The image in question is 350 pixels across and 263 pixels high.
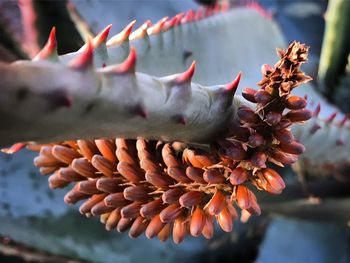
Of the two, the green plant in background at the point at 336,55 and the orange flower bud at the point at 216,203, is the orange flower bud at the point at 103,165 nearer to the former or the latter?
the orange flower bud at the point at 216,203

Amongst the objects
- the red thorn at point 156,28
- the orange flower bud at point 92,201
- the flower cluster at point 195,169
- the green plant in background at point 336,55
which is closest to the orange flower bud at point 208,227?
the flower cluster at point 195,169

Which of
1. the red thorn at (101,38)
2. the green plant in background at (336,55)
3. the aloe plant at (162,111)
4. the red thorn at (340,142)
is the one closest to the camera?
the aloe plant at (162,111)

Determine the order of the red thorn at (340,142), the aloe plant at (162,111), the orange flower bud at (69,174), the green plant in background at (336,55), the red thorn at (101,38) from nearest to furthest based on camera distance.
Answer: the aloe plant at (162,111), the red thorn at (101,38), the orange flower bud at (69,174), the red thorn at (340,142), the green plant in background at (336,55)

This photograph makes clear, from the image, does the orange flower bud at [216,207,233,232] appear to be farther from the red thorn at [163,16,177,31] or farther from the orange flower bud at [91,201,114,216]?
the red thorn at [163,16,177,31]

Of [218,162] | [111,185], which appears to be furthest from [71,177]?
[218,162]

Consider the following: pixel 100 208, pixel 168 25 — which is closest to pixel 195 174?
pixel 100 208

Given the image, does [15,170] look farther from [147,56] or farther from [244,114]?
[244,114]

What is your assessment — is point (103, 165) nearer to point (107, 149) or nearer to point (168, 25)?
point (107, 149)

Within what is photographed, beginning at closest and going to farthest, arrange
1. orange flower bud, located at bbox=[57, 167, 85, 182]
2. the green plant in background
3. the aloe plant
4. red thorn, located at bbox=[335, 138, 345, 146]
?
the aloe plant
orange flower bud, located at bbox=[57, 167, 85, 182]
red thorn, located at bbox=[335, 138, 345, 146]
the green plant in background

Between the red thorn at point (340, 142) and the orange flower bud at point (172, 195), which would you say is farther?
the red thorn at point (340, 142)

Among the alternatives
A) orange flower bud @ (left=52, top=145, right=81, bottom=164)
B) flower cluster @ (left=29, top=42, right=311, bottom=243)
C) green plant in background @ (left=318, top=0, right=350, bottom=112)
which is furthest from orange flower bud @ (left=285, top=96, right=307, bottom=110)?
green plant in background @ (left=318, top=0, right=350, bottom=112)

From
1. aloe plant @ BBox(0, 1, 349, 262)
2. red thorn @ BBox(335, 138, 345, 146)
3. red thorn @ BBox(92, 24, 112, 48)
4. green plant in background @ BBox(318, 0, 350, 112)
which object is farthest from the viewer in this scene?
green plant in background @ BBox(318, 0, 350, 112)
